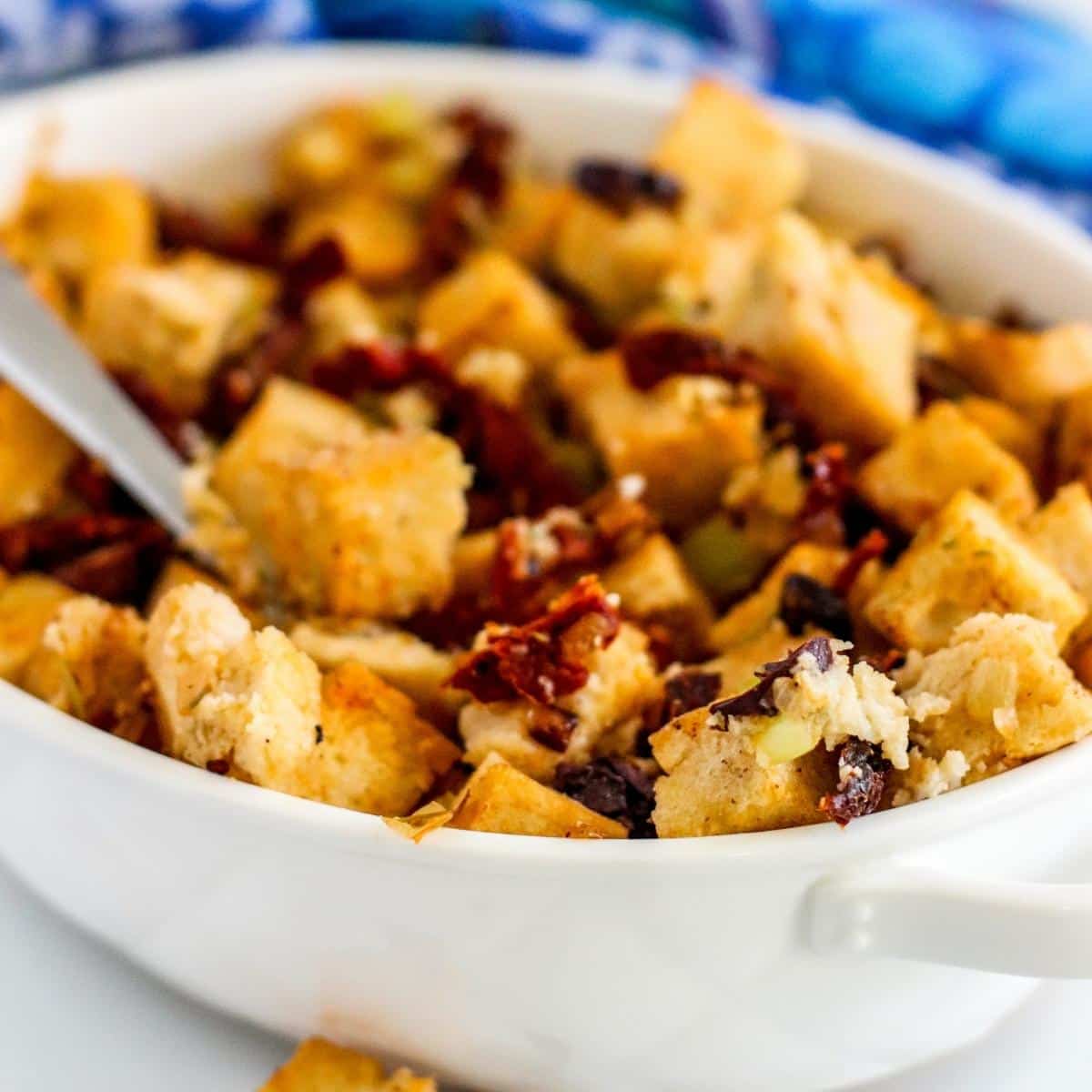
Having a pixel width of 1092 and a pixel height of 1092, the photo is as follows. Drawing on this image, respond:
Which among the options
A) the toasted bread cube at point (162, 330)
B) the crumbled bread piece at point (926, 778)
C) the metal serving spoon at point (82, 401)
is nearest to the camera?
the crumbled bread piece at point (926, 778)

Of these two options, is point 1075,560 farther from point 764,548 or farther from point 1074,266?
point 1074,266

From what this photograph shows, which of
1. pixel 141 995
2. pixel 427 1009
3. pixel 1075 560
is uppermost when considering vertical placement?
pixel 1075 560

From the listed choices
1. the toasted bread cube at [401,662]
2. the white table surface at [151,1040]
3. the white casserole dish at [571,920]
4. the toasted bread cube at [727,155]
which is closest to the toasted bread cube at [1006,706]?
the white casserole dish at [571,920]

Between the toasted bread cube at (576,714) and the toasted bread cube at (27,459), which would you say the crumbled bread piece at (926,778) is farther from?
the toasted bread cube at (27,459)

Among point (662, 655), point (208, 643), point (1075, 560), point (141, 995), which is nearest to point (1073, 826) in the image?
point (1075, 560)

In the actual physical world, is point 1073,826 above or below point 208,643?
below

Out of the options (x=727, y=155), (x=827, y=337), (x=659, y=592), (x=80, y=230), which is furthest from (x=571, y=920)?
(x=80, y=230)
